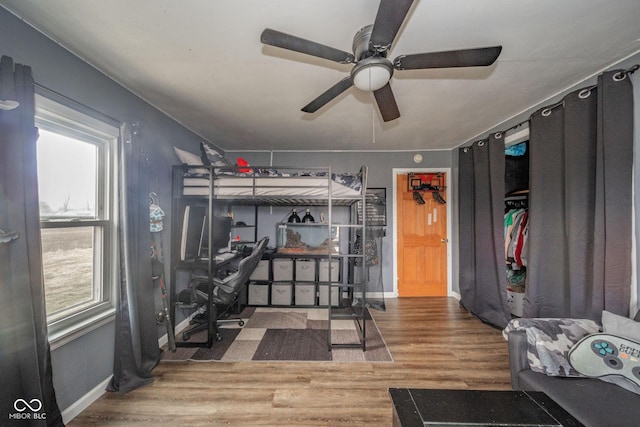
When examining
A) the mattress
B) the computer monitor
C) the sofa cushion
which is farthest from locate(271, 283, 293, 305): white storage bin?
the sofa cushion

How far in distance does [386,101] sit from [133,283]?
2.38m

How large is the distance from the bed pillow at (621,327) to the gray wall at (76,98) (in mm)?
3460

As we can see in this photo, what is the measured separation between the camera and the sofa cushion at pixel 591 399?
3.72ft

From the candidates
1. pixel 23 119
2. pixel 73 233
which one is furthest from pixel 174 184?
pixel 23 119

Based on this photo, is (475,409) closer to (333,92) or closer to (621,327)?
(621,327)

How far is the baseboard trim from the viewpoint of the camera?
1.62 metres

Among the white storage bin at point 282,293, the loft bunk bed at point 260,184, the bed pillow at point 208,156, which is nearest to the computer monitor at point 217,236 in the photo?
the loft bunk bed at point 260,184

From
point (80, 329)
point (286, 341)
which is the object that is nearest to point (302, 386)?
point (286, 341)

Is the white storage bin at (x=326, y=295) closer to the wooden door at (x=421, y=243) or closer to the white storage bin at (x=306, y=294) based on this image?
the white storage bin at (x=306, y=294)

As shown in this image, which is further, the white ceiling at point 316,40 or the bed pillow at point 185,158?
the bed pillow at point 185,158

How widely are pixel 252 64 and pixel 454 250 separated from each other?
399cm

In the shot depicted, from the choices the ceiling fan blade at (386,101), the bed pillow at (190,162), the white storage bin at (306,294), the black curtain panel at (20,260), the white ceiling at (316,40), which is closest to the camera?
the black curtain panel at (20,260)

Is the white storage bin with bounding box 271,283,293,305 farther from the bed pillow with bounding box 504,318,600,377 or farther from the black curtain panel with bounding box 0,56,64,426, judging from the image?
the bed pillow with bounding box 504,318,600,377

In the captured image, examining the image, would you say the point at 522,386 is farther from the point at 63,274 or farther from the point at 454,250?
the point at 63,274
